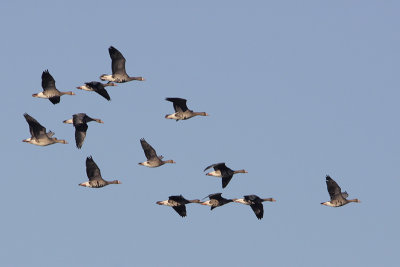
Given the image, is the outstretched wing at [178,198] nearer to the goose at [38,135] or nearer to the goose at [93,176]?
the goose at [93,176]

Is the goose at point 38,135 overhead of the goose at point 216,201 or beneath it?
overhead

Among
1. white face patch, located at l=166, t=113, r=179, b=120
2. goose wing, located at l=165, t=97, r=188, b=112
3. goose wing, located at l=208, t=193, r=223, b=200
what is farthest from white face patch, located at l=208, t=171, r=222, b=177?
goose wing, located at l=165, t=97, r=188, b=112

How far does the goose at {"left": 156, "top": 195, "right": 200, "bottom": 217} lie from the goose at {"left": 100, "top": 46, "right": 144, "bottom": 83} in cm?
906

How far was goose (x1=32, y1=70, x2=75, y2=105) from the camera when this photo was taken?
459ft

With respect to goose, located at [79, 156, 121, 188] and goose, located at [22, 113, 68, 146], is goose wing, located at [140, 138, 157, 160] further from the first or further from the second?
goose, located at [22, 113, 68, 146]

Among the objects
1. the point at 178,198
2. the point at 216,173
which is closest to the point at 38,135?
the point at 178,198

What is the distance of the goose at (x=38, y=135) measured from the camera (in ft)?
461

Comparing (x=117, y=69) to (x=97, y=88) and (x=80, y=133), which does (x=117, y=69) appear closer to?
(x=97, y=88)

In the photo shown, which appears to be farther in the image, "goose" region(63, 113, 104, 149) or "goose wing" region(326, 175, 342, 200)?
"goose wing" region(326, 175, 342, 200)

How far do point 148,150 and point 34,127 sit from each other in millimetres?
8792

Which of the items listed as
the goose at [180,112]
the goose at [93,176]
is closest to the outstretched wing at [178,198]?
the goose at [93,176]

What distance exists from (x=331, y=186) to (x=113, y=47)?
18.2 meters

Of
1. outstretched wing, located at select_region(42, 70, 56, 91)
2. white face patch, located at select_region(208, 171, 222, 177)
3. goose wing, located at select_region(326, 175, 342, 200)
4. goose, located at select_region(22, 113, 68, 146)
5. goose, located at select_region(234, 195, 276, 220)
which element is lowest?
goose, located at select_region(234, 195, 276, 220)

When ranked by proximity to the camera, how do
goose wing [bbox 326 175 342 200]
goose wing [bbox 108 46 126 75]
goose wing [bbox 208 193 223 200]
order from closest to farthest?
goose wing [bbox 108 46 126 75], goose wing [bbox 326 175 342 200], goose wing [bbox 208 193 223 200]
